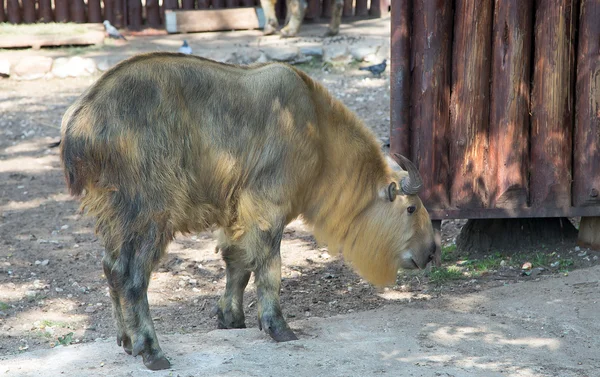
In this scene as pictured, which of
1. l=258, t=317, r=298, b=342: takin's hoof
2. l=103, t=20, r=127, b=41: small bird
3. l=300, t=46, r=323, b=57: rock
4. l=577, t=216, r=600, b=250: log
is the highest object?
l=103, t=20, r=127, b=41: small bird

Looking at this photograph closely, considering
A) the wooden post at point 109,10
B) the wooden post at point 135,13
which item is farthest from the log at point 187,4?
the wooden post at point 109,10

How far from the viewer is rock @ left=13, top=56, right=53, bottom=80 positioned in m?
12.8

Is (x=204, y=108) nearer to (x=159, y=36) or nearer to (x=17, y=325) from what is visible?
(x=17, y=325)

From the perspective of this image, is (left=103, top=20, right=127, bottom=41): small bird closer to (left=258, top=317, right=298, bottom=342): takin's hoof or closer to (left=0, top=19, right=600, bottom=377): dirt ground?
(left=0, top=19, right=600, bottom=377): dirt ground

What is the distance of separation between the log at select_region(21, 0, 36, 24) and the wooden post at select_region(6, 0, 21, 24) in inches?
3.9

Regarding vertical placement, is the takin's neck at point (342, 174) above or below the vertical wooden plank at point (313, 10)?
below

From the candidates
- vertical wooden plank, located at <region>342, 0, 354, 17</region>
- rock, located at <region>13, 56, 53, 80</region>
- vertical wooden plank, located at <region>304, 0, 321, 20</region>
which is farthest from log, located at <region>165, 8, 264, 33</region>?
rock, located at <region>13, 56, 53, 80</region>

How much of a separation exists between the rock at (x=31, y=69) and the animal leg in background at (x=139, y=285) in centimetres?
858

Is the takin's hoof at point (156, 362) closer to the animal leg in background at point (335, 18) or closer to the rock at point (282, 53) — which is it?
the rock at point (282, 53)

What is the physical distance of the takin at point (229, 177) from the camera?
483 centimetres

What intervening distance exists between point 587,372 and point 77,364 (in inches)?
112

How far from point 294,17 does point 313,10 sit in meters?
1.21

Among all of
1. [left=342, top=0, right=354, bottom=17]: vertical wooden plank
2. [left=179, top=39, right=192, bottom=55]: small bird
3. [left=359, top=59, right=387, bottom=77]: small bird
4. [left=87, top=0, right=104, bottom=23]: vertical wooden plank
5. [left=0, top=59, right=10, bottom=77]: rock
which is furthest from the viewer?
[left=342, top=0, right=354, bottom=17]: vertical wooden plank

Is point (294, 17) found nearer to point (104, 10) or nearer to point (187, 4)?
point (187, 4)
